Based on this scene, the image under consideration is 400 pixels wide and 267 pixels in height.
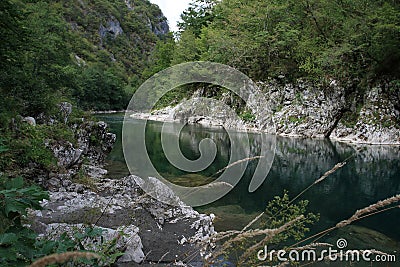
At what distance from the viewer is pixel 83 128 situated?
12938mm

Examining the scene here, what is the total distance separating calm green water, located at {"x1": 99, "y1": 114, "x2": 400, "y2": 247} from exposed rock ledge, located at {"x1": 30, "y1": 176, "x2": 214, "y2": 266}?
0.86 metres

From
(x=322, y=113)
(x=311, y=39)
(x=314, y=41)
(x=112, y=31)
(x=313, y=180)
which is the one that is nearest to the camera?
(x=313, y=180)

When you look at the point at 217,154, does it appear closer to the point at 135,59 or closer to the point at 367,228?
the point at 367,228

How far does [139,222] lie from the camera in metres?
6.55

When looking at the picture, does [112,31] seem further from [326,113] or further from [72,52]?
[326,113]

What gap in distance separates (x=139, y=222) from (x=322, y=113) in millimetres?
23626

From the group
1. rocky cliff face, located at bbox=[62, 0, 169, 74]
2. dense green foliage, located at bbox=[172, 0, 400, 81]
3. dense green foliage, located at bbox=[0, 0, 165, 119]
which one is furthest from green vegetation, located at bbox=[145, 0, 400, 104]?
rocky cliff face, located at bbox=[62, 0, 169, 74]

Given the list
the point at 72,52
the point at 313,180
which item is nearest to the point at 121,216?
the point at 313,180

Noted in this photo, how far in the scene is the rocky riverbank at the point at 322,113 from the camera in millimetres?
23703

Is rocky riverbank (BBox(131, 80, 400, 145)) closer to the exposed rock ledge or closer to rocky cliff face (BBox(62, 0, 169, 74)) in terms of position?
the exposed rock ledge

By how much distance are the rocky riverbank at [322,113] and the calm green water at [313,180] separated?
4.87 metres

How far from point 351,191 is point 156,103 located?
120ft

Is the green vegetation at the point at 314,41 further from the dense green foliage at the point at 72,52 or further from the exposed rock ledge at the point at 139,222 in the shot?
the exposed rock ledge at the point at 139,222

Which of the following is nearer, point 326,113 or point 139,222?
point 139,222
